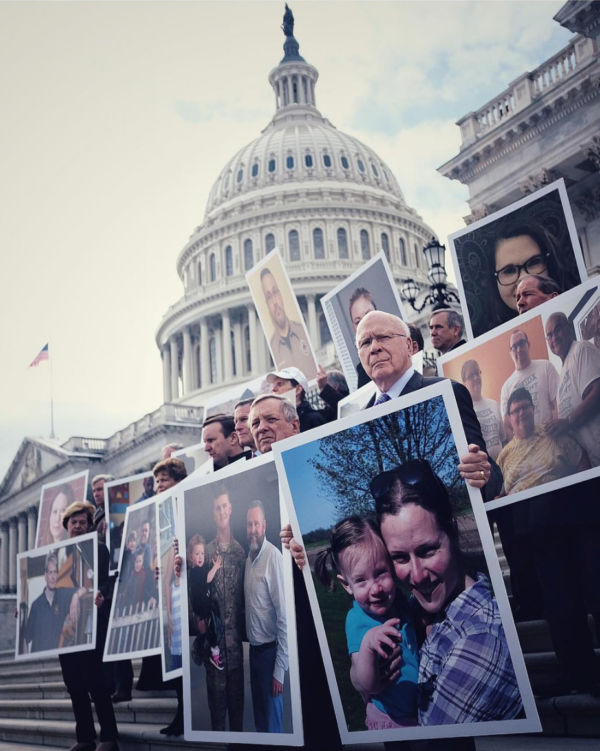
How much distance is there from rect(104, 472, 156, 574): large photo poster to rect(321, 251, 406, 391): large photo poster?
6.35 feet

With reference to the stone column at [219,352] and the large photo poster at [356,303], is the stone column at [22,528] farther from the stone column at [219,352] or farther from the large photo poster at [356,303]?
the large photo poster at [356,303]

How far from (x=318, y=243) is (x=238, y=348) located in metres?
10.9

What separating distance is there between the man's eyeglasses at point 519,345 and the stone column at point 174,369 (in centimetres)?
6742

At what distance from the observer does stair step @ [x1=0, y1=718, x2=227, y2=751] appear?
18.6 ft

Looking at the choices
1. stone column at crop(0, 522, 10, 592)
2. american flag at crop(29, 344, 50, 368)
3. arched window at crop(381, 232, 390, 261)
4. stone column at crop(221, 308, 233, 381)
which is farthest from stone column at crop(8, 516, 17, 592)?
arched window at crop(381, 232, 390, 261)

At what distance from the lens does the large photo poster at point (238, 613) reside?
4.08m

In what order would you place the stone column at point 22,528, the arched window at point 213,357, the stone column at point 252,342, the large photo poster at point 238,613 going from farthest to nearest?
the arched window at point 213,357
the stone column at point 252,342
the stone column at point 22,528
the large photo poster at point 238,613

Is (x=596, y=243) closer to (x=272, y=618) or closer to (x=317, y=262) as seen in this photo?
(x=272, y=618)

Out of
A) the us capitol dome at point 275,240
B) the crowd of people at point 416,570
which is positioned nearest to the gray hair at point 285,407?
the crowd of people at point 416,570

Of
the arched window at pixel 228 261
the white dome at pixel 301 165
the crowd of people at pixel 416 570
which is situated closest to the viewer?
the crowd of people at pixel 416 570

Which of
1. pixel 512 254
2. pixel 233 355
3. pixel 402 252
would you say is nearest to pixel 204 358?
pixel 233 355

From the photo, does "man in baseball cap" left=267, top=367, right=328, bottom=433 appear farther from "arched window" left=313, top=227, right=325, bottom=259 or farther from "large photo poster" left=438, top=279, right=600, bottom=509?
"arched window" left=313, top=227, right=325, bottom=259

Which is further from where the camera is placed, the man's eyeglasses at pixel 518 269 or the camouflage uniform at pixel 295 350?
the camouflage uniform at pixel 295 350

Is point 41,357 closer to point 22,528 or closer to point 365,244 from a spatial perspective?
point 22,528
